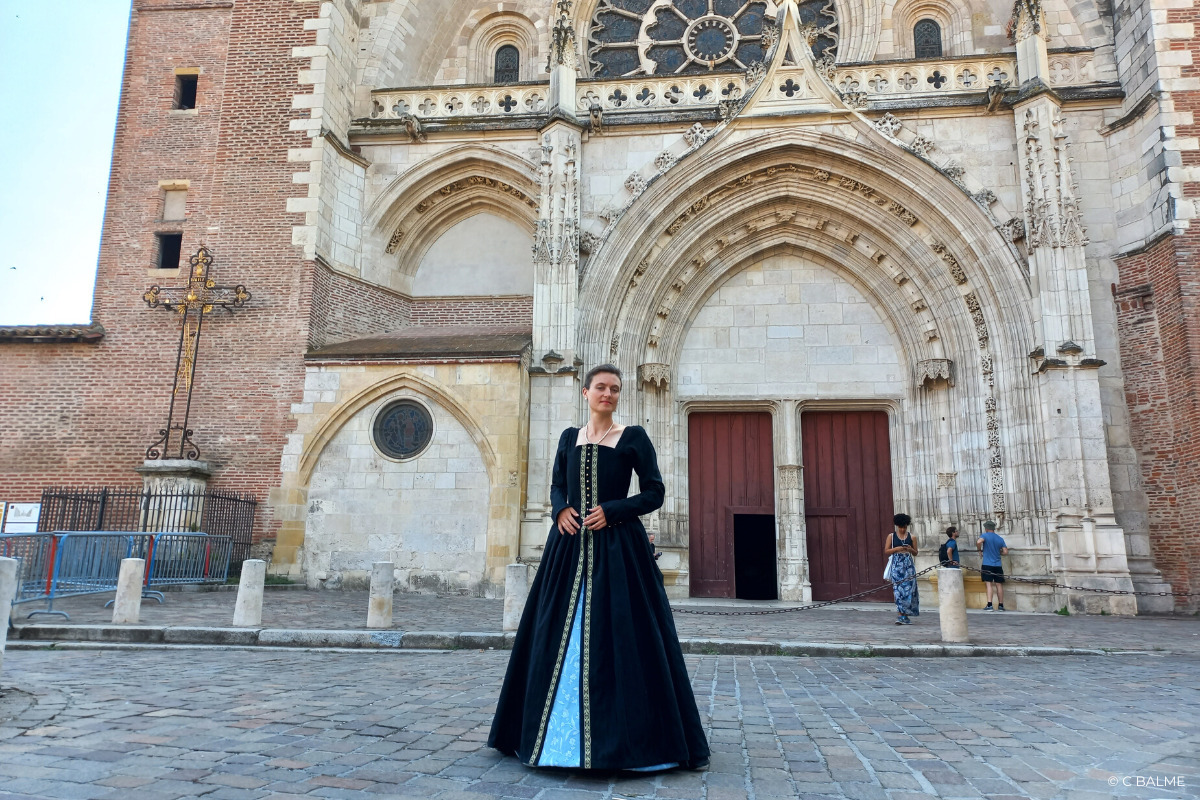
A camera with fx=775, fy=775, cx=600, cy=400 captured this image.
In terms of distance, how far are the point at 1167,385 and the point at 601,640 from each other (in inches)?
486

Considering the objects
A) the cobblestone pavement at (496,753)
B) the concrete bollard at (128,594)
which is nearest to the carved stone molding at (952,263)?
the cobblestone pavement at (496,753)

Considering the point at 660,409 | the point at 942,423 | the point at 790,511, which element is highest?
the point at 660,409

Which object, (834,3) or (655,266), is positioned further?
(834,3)

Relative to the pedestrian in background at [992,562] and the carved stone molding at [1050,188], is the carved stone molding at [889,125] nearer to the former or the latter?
the carved stone molding at [1050,188]

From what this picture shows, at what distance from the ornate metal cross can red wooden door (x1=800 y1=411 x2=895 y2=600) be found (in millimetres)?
10445

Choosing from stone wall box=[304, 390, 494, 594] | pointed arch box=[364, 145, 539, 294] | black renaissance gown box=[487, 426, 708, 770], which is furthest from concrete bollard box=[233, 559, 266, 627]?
pointed arch box=[364, 145, 539, 294]

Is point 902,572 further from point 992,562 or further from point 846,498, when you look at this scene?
point 846,498

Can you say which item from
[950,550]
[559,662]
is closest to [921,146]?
[950,550]

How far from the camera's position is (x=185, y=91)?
14.9 m

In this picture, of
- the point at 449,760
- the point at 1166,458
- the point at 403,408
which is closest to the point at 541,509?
the point at 403,408

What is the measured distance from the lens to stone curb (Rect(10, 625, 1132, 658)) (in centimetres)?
694

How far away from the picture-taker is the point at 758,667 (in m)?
6.19

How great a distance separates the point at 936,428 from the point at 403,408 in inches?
356

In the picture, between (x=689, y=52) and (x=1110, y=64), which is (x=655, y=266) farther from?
(x=1110, y=64)
